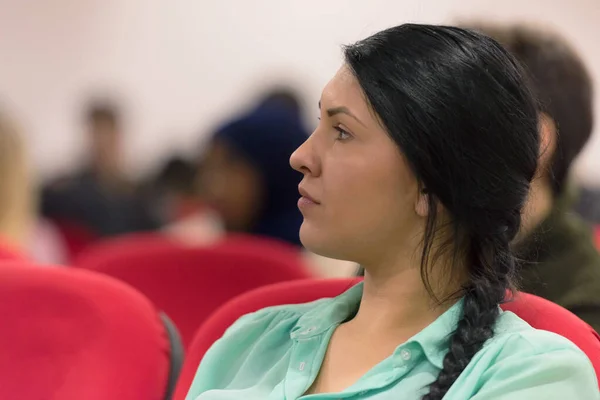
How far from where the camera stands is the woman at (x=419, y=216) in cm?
110

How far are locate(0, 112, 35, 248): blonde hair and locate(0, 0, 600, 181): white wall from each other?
2589 millimetres

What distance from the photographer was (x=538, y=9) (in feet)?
16.3

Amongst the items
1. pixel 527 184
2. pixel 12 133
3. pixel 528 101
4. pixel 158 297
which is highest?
pixel 528 101

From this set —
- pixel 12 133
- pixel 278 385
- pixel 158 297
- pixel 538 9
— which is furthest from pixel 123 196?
pixel 278 385

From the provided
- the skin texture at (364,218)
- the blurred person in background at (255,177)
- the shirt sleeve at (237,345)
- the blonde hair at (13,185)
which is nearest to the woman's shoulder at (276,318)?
the shirt sleeve at (237,345)

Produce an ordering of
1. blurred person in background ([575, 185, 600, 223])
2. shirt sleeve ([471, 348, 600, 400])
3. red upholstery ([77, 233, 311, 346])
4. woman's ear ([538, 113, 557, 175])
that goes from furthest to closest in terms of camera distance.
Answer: blurred person in background ([575, 185, 600, 223]) < red upholstery ([77, 233, 311, 346]) < woman's ear ([538, 113, 557, 175]) < shirt sleeve ([471, 348, 600, 400])

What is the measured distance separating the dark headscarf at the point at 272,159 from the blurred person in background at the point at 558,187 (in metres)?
1.24

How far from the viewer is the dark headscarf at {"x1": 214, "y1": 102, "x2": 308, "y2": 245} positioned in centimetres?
280

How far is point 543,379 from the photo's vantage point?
99 cm

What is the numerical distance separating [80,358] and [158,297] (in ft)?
2.82

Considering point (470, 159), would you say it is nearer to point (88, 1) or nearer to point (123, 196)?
point (123, 196)

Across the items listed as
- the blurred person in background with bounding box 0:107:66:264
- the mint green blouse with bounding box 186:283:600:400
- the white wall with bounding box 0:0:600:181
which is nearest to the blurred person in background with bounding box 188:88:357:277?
the blurred person in background with bounding box 0:107:66:264

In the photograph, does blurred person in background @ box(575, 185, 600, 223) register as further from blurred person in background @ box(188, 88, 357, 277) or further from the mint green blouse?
the mint green blouse

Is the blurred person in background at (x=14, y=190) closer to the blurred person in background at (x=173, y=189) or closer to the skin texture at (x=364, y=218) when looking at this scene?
the blurred person in background at (x=173, y=189)
